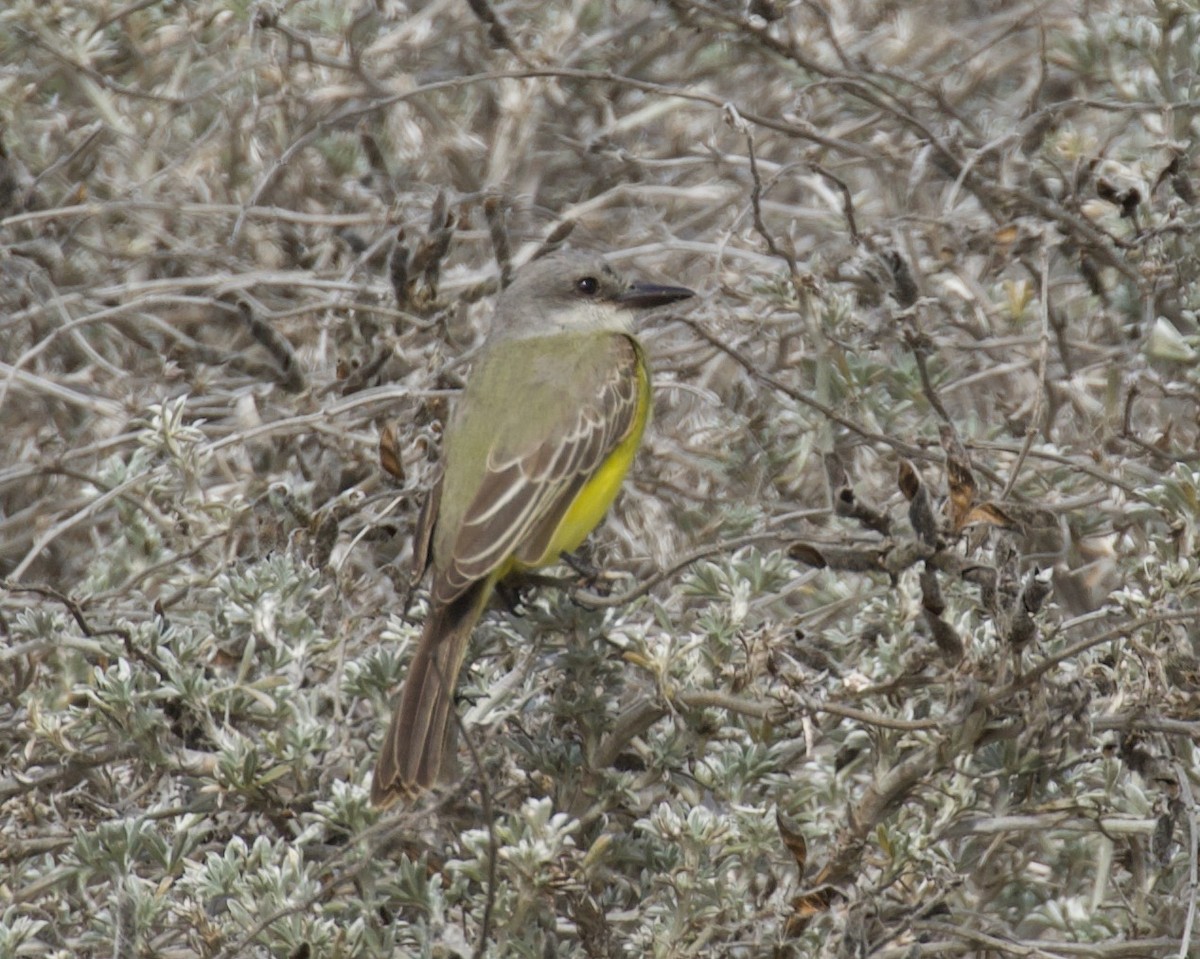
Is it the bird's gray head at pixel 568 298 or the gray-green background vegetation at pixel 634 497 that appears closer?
the gray-green background vegetation at pixel 634 497

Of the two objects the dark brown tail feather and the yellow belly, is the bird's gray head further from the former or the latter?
the dark brown tail feather

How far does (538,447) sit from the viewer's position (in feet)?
15.5

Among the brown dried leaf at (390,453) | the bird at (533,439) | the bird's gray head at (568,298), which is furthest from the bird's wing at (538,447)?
the brown dried leaf at (390,453)

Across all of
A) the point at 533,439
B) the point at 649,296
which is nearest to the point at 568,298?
the point at 649,296

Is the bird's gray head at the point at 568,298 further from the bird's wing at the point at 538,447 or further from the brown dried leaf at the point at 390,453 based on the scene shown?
the brown dried leaf at the point at 390,453

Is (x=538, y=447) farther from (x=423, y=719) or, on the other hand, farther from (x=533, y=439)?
(x=423, y=719)

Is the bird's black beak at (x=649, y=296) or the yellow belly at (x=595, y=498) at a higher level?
the bird's black beak at (x=649, y=296)

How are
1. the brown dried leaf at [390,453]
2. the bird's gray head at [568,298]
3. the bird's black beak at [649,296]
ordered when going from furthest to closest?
the bird's gray head at [568,298]
the bird's black beak at [649,296]
the brown dried leaf at [390,453]

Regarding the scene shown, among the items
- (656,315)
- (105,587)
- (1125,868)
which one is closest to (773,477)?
(656,315)

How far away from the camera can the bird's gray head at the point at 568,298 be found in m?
5.11

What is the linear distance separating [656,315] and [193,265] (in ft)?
5.52

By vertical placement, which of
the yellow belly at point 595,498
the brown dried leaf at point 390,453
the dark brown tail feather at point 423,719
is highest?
the brown dried leaf at point 390,453

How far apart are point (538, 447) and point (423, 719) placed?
1344 millimetres

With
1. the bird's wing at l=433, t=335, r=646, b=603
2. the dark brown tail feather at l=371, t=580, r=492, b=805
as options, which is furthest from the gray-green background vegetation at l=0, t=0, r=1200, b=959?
the bird's wing at l=433, t=335, r=646, b=603
